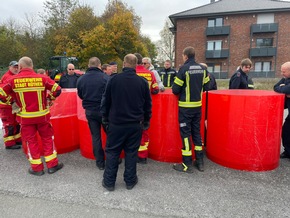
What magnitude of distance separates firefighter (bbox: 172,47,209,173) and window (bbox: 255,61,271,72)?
30806 mm

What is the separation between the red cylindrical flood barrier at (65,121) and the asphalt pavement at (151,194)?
0.84 metres

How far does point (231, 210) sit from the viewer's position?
288 centimetres

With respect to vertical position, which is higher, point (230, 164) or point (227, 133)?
point (227, 133)

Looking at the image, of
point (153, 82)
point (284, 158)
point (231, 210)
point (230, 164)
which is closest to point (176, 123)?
point (153, 82)

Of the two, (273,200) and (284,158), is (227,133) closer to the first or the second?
(273,200)

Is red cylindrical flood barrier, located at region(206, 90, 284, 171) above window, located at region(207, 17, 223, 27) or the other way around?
the other way around

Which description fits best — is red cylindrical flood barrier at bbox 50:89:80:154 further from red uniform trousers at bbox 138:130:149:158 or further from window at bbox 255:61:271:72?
window at bbox 255:61:271:72

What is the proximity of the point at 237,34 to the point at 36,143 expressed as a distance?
1270 inches

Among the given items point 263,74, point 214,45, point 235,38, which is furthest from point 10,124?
point 263,74

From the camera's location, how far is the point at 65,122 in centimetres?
486

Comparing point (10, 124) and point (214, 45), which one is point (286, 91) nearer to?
point (10, 124)

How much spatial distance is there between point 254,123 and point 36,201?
3.55 m

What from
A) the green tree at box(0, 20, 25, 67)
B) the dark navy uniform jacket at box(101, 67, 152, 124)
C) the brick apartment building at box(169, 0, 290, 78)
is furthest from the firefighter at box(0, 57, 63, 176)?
the brick apartment building at box(169, 0, 290, 78)

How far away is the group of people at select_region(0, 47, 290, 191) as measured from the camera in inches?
128
